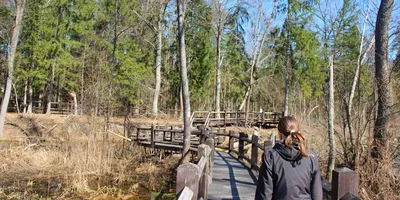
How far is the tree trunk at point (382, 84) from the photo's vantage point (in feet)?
23.9

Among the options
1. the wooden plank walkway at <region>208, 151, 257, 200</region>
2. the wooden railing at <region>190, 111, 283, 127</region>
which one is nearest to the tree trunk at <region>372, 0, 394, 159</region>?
the wooden plank walkway at <region>208, 151, 257, 200</region>

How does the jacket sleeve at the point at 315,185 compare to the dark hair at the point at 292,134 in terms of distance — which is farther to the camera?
the jacket sleeve at the point at 315,185

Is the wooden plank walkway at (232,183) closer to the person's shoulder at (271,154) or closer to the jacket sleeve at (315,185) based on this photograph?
the jacket sleeve at (315,185)

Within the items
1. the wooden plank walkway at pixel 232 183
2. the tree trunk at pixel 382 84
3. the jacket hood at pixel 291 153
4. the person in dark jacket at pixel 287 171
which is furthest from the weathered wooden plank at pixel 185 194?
the tree trunk at pixel 382 84

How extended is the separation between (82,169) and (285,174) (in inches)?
366

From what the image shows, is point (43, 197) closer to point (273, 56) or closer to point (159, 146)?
point (159, 146)

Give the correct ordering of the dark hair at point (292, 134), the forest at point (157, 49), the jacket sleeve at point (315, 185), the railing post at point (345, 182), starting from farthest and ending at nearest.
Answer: the forest at point (157, 49) < the railing post at point (345, 182) < the jacket sleeve at point (315, 185) < the dark hair at point (292, 134)

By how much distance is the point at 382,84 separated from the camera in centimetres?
767

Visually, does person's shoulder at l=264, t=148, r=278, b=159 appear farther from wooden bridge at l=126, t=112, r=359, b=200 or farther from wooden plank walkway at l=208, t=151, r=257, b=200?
wooden plank walkway at l=208, t=151, r=257, b=200

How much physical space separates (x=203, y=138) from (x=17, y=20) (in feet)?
53.4

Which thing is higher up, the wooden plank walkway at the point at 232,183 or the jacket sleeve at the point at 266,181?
the jacket sleeve at the point at 266,181

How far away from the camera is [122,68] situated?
31688mm

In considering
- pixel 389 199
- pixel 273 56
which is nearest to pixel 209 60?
pixel 273 56

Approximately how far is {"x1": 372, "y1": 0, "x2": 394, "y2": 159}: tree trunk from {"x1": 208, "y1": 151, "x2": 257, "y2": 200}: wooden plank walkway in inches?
108
